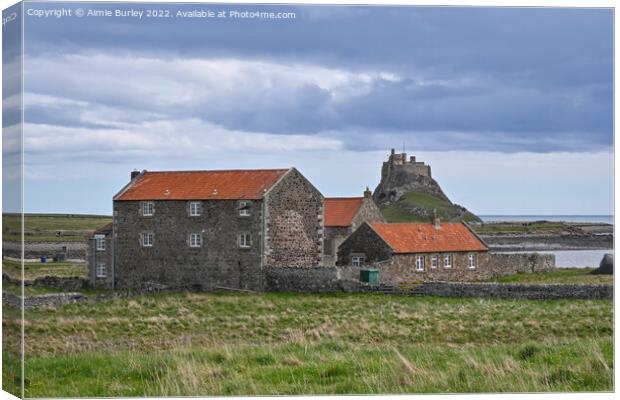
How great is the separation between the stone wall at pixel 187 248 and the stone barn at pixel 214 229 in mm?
39

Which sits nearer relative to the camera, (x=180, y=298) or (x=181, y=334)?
(x=181, y=334)

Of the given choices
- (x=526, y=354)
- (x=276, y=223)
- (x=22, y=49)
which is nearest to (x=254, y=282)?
(x=276, y=223)

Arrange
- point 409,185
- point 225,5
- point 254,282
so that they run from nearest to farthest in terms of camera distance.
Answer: point 225,5
point 254,282
point 409,185

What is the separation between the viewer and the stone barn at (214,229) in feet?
124

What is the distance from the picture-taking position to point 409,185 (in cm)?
6247

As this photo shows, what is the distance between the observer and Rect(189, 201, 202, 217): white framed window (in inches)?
1522

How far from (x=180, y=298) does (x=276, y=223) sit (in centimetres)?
591

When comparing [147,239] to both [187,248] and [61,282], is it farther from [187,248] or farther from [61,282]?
[61,282]

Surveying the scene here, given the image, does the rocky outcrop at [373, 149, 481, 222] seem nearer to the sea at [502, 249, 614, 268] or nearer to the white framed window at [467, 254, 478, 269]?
the white framed window at [467, 254, 478, 269]

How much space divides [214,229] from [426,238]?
9.73 metres

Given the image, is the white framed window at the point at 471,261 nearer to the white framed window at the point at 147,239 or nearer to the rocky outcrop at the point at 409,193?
the rocky outcrop at the point at 409,193

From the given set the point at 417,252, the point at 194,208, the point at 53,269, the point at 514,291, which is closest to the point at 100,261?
the point at 194,208

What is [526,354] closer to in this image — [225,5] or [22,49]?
[225,5]

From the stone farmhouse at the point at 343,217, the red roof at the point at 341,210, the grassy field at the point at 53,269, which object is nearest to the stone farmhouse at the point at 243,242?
the stone farmhouse at the point at 343,217
